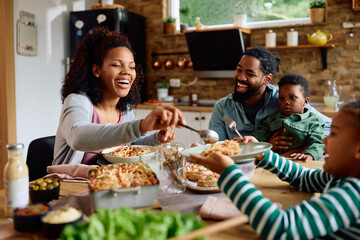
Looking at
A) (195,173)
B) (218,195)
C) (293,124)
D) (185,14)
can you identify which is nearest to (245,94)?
(293,124)

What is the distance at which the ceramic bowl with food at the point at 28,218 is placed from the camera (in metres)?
0.96

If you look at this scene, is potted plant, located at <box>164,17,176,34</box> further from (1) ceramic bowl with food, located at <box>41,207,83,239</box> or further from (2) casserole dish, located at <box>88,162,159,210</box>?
(1) ceramic bowl with food, located at <box>41,207,83,239</box>

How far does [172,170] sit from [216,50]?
317 cm

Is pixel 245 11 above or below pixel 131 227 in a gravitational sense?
above

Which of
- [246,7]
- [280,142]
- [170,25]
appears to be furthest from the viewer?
[170,25]

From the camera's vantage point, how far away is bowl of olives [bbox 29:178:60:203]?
121cm

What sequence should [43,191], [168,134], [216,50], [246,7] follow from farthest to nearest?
[246,7]
[216,50]
[168,134]
[43,191]

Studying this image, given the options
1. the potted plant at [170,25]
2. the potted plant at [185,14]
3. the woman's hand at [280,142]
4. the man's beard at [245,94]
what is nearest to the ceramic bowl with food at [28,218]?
the woman's hand at [280,142]

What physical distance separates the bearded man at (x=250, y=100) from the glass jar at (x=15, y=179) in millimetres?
1644

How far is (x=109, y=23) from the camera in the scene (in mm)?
4414

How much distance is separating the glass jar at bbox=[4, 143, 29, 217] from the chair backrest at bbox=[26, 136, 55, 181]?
3.18 ft

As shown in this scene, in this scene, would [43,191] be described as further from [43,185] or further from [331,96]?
[331,96]

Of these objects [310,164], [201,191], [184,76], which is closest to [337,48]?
[184,76]

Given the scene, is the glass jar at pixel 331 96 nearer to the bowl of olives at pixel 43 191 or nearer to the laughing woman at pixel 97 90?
the laughing woman at pixel 97 90
